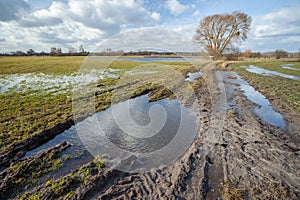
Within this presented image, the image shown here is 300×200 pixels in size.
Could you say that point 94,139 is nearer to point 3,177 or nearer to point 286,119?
point 3,177

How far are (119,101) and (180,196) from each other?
8953 mm

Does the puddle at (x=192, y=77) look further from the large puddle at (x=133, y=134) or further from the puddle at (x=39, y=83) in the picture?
the puddle at (x=39, y=83)

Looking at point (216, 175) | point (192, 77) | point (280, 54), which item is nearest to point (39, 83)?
point (192, 77)

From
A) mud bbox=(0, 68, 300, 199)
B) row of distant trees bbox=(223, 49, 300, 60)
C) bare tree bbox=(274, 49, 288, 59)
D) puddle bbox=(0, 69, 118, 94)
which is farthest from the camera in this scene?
bare tree bbox=(274, 49, 288, 59)

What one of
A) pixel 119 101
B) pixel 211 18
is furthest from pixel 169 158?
pixel 211 18

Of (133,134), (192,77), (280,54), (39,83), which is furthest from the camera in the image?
(280,54)

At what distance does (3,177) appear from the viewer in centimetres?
446

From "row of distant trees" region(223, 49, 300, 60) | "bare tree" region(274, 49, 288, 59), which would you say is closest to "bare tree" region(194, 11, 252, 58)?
"row of distant trees" region(223, 49, 300, 60)

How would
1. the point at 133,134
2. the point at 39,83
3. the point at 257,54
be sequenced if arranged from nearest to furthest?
1. the point at 133,134
2. the point at 39,83
3. the point at 257,54

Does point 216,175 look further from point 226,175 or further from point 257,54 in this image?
point 257,54

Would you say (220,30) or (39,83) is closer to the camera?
(39,83)

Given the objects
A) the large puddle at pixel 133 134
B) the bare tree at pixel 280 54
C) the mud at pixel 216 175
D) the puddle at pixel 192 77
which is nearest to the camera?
the mud at pixel 216 175

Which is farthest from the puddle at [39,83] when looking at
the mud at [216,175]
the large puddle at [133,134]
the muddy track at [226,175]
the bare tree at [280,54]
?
the bare tree at [280,54]

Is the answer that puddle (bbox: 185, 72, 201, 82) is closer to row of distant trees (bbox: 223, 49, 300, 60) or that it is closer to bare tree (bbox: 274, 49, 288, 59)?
row of distant trees (bbox: 223, 49, 300, 60)
